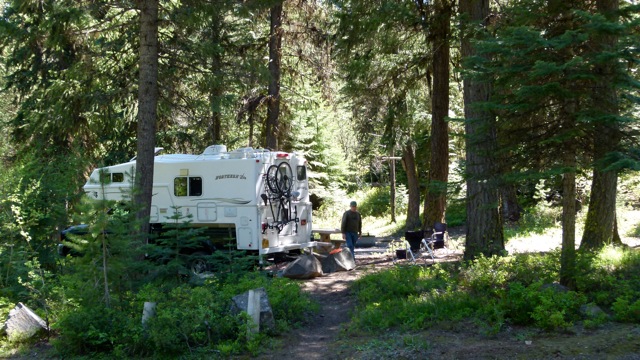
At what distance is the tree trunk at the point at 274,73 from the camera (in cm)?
1930

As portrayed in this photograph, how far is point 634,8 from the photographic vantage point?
27.6 ft

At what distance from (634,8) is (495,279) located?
14.1ft

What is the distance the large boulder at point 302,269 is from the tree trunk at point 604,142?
18.9 feet

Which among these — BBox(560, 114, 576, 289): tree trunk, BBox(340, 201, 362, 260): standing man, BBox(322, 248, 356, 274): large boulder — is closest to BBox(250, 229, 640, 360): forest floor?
BBox(560, 114, 576, 289): tree trunk

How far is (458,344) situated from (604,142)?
368cm

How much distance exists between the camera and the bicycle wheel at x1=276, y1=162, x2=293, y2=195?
14.5 meters

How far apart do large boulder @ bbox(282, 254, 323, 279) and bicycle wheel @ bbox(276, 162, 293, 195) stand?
189 cm

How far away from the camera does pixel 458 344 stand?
24.1 ft

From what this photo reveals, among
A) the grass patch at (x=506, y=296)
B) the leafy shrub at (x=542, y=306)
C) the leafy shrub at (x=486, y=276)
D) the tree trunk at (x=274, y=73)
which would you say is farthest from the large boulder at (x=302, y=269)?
the tree trunk at (x=274, y=73)

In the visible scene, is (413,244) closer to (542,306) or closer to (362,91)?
(362,91)

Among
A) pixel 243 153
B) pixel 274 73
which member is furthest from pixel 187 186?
pixel 274 73

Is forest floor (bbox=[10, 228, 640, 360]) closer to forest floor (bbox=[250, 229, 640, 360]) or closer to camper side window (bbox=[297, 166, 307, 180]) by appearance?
forest floor (bbox=[250, 229, 640, 360])

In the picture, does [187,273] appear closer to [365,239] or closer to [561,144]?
[561,144]

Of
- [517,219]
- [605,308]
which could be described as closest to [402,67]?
[517,219]
